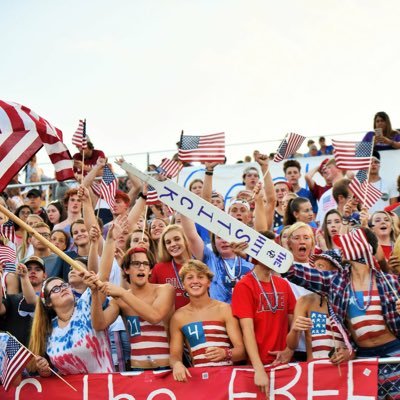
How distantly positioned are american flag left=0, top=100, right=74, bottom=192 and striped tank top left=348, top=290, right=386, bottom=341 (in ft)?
9.75

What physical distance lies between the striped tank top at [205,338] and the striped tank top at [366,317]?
1099mm

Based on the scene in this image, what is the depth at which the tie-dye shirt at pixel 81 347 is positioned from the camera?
859cm

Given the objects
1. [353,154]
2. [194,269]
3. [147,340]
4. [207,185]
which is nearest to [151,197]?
[207,185]

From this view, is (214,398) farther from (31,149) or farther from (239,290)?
(31,149)

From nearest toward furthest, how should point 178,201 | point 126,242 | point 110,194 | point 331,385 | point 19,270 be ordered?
1. point 331,385
2. point 178,201
3. point 19,270
4. point 126,242
5. point 110,194

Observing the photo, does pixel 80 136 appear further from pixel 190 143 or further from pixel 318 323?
pixel 318 323

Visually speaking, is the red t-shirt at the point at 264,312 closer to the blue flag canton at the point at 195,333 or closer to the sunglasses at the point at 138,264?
the blue flag canton at the point at 195,333

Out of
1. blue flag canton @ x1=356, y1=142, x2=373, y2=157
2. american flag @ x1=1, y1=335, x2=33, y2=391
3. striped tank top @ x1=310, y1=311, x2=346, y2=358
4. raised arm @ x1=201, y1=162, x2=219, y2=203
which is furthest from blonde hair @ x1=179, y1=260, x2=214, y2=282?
blue flag canton @ x1=356, y1=142, x2=373, y2=157

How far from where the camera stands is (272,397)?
8.09 meters

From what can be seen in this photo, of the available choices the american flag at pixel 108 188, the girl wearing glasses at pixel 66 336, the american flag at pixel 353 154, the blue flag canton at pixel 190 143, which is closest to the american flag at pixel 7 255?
the american flag at pixel 108 188

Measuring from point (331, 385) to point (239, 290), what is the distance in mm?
1117

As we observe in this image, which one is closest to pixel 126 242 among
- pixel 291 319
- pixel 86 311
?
pixel 86 311

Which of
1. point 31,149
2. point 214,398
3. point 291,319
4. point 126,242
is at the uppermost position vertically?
point 31,149

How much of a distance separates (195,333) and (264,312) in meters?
0.62
